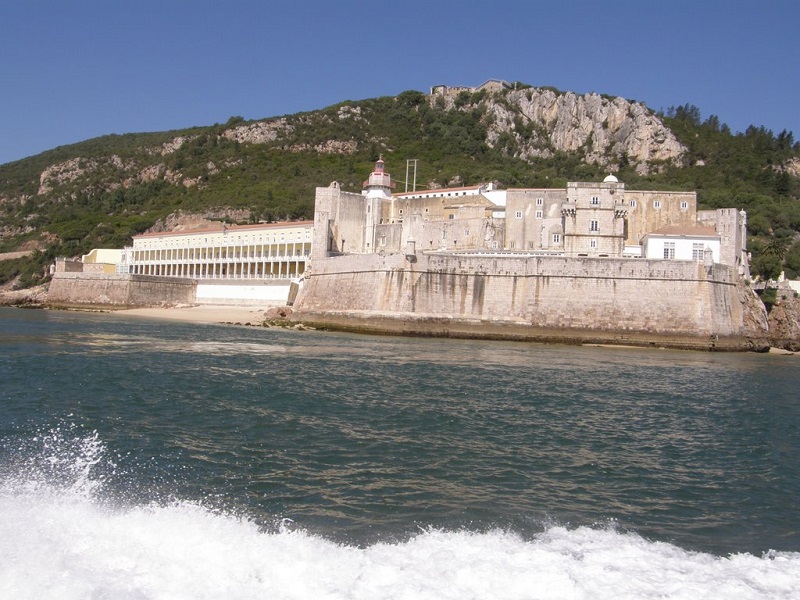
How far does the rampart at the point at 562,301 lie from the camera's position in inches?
1375

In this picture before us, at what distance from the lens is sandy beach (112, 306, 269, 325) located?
Result: 152ft

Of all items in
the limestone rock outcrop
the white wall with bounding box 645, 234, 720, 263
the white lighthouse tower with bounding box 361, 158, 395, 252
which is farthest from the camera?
the white lighthouse tower with bounding box 361, 158, 395, 252

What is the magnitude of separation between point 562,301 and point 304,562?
30944 millimetres

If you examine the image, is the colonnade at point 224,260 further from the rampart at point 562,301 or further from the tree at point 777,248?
the tree at point 777,248

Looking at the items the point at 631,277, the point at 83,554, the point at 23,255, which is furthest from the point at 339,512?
the point at 23,255

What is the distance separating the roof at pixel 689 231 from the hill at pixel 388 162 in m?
22.2

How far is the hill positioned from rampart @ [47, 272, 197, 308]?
15810mm

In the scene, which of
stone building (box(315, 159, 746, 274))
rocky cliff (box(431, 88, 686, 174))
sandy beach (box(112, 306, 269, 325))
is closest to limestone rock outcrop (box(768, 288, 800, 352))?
stone building (box(315, 159, 746, 274))

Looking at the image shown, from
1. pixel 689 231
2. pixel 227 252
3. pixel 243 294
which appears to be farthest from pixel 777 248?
pixel 227 252

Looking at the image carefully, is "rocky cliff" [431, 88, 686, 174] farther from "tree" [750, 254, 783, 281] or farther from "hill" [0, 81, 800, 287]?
"tree" [750, 254, 783, 281]

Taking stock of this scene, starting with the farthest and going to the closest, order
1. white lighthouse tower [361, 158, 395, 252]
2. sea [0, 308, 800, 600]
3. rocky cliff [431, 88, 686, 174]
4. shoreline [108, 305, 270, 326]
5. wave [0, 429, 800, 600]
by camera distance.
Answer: rocky cliff [431, 88, 686, 174], white lighthouse tower [361, 158, 395, 252], shoreline [108, 305, 270, 326], sea [0, 308, 800, 600], wave [0, 429, 800, 600]

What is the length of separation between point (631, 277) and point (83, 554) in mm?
32673

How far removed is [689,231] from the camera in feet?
131

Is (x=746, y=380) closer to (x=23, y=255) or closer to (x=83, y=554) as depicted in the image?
(x=83, y=554)
